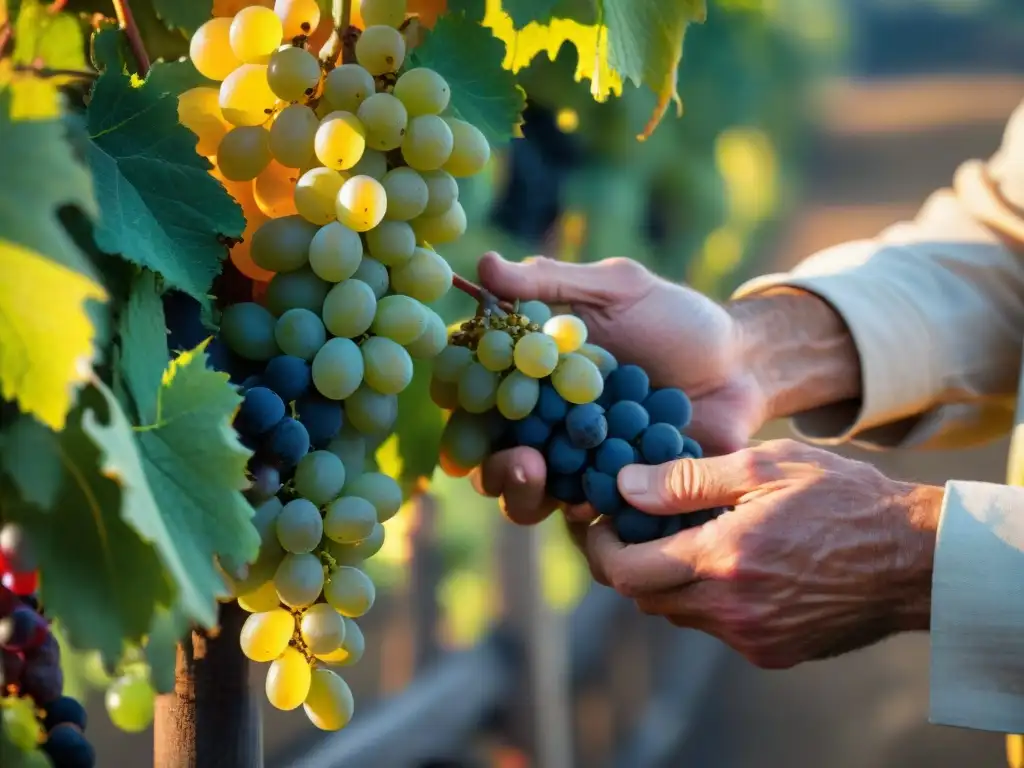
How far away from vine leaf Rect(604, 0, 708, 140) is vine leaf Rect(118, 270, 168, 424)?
308 mm

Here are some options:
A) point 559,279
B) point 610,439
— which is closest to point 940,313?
point 559,279

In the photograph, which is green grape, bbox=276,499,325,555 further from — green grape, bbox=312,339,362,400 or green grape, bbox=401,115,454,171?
green grape, bbox=401,115,454,171

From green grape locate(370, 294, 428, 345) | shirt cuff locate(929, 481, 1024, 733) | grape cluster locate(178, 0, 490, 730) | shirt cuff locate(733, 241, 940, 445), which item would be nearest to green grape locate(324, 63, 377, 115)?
grape cluster locate(178, 0, 490, 730)

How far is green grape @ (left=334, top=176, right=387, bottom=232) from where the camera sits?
0.60 meters

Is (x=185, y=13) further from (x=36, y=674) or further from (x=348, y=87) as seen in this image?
(x=36, y=674)

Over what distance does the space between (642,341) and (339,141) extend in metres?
0.47

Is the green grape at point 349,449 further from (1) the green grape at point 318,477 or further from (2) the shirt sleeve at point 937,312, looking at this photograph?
(2) the shirt sleeve at point 937,312

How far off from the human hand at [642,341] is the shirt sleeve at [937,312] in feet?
0.70

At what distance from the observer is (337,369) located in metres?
0.62

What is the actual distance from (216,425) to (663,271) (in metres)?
2.22

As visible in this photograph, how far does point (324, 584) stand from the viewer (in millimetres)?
618

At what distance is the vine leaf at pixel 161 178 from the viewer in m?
0.56

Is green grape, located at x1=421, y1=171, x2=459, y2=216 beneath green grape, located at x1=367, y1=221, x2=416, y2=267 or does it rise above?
above

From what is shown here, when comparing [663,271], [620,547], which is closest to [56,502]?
[620,547]
